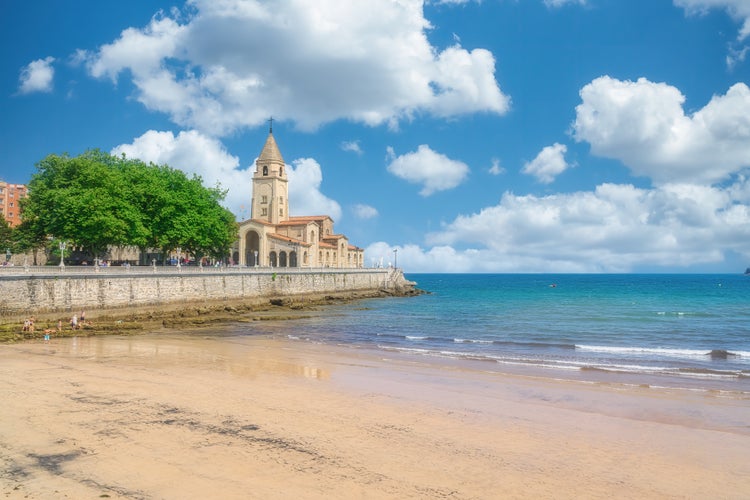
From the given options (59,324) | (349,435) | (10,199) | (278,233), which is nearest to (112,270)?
(59,324)

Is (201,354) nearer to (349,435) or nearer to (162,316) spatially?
(349,435)

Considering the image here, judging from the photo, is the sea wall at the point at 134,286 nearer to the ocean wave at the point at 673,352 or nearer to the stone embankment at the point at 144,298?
the stone embankment at the point at 144,298

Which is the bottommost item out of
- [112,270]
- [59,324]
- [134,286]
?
[59,324]

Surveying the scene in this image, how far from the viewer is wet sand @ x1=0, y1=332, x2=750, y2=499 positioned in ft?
30.4

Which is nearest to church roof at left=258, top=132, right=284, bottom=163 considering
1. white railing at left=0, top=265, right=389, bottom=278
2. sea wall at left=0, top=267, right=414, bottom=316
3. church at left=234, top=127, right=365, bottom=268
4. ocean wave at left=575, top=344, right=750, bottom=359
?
church at left=234, top=127, right=365, bottom=268

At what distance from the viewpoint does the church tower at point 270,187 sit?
287 feet

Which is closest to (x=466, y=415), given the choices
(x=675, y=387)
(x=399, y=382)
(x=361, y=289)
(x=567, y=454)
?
(x=567, y=454)

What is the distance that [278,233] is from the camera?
85.8 metres

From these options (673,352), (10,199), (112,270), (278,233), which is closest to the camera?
(673,352)

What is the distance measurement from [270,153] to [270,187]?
19.3 ft

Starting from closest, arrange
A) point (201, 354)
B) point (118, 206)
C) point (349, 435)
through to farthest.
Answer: point (349, 435) → point (201, 354) → point (118, 206)

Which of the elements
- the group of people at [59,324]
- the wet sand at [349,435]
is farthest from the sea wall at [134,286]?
the wet sand at [349,435]

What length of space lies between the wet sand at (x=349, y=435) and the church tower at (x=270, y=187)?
A: 68.5m

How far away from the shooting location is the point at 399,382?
18.9m
